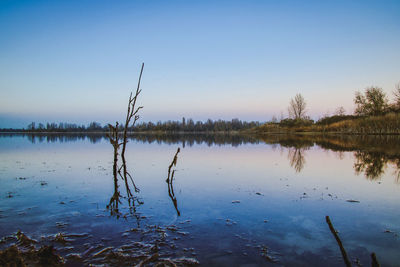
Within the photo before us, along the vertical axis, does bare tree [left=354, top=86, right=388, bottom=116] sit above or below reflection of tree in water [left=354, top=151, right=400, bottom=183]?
above

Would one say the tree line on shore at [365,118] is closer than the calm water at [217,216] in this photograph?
No

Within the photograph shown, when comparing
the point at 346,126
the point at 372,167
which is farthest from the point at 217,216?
the point at 346,126

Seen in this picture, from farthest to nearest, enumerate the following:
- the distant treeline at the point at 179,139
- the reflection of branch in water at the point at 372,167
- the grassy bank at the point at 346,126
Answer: the grassy bank at the point at 346,126
the distant treeline at the point at 179,139
the reflection of branch in water at the point at 372,167

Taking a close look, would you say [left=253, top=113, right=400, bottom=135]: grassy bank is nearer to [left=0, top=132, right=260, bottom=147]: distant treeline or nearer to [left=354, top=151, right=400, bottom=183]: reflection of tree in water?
[left=0, top=132, right=260, bottom=147]: distant treeline

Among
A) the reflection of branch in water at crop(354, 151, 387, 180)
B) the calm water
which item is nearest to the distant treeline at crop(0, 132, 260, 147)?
the reflection of branch in water at crop(354, 151, 387, 180)

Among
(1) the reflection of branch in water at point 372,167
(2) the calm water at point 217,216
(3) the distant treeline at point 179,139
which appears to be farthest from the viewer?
(3) the distant treeline at point 179,139

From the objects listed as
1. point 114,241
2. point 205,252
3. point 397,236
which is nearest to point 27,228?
point 114,241

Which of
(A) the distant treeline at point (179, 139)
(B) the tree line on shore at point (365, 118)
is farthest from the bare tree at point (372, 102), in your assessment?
(A) the distant treeline at point (179, 139)

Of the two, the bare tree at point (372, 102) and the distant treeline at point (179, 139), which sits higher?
the bare tree at point (372, 102)

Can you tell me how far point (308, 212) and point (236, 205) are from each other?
7.01 ft

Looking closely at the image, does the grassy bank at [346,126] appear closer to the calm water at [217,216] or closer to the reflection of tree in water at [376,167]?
the reflection of tree in water at [376,167]

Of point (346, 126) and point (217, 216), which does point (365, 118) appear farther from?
point (217, 216)

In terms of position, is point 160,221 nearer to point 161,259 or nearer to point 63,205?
Answer: point 161,259

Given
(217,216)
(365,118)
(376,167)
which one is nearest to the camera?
(217,216)
